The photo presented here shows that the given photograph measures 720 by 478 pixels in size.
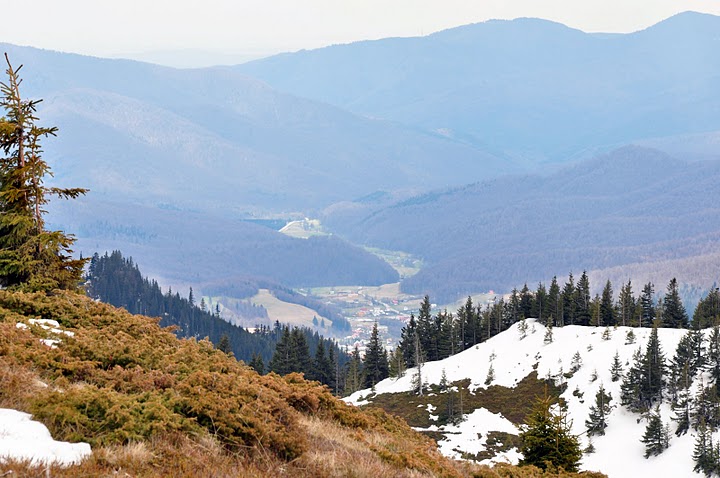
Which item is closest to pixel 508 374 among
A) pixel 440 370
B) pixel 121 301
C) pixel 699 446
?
pixel 440 370

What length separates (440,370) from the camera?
83.1 m

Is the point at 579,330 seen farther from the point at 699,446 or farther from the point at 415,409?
the point at 699,446

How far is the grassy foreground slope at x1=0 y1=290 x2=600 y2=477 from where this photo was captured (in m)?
8.76

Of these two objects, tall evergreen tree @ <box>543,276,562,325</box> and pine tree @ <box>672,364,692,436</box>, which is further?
tall evergreen tree @ <box>543,276,562,325</box>

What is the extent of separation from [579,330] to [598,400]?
2129 centimetres

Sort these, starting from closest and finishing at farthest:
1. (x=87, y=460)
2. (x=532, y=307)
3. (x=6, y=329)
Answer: (x=87, y=460) < (x=6, y=329) < (x=532, y=307)

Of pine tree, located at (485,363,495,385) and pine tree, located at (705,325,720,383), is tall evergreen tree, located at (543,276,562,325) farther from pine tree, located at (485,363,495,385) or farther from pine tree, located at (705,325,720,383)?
pine tree, located at (705,325,720,383)

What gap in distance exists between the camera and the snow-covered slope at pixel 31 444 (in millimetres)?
7670

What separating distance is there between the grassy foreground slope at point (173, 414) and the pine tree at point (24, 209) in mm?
4286

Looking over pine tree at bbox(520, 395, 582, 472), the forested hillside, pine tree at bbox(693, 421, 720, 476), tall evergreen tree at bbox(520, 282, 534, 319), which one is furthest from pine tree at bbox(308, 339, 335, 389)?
pine tree at bbox(520, 395, 582, 472)

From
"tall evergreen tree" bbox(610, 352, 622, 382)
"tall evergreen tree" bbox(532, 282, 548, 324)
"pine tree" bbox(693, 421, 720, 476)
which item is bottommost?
"pine tree" bbox(693, 421, 720, 476)

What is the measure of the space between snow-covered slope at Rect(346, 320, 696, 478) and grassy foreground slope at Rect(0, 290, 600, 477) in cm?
3032

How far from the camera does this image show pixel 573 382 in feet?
217

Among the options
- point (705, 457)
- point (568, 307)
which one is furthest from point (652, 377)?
point (568, 307)
